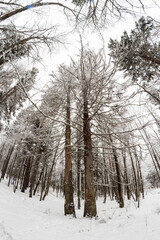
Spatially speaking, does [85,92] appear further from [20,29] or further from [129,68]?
[129,68]

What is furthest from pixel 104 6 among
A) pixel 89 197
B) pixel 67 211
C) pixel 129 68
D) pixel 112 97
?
pixel 67 211

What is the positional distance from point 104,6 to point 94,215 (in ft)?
19.7

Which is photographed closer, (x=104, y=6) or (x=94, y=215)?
(x=104, y=6)

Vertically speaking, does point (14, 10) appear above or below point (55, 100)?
above

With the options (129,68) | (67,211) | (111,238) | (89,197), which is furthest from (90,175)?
(129,68)

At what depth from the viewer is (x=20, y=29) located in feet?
13.3

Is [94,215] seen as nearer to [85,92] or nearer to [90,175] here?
[90,175]

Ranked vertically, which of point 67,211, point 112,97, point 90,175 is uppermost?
point 112,97

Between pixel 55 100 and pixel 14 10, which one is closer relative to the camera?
pixel 14 10

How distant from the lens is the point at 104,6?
2.65m

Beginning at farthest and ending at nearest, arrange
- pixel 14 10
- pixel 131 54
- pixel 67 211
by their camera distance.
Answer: pixel 131 54
pixel 67 211
pixel 14 10

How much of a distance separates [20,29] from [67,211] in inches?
295

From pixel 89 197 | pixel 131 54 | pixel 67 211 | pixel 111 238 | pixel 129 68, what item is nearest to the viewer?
pixel 111 238

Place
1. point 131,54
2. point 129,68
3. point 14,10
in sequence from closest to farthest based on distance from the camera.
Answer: point 14,10, point 131,54, point 129,68
